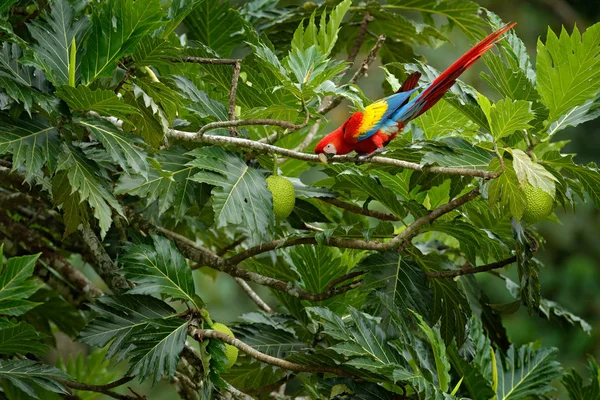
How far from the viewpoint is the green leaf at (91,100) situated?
204 cm

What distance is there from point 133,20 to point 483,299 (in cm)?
161

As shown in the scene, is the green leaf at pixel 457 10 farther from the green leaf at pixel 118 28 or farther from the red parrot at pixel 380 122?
the green leaf at pixel 118 28

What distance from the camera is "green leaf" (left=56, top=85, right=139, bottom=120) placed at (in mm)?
2035

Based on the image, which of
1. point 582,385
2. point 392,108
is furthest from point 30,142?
point 582,385

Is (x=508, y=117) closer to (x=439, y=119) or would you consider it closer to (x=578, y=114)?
(x=578, y=114)

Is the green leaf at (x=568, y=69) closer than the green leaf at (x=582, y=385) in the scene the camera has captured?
Yes

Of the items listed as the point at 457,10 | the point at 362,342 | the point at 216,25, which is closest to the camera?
the point at 362,342

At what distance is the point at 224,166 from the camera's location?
2307mm

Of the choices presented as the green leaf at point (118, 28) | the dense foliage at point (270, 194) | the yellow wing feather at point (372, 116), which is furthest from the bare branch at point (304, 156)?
the green leaf at point (118, 28)

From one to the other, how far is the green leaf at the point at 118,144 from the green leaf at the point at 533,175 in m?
1.00

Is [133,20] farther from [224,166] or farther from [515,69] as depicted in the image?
[515,69]

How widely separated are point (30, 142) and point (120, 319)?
61cm

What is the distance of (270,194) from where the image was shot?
2285 mm

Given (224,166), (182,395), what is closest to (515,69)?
(224,166)
